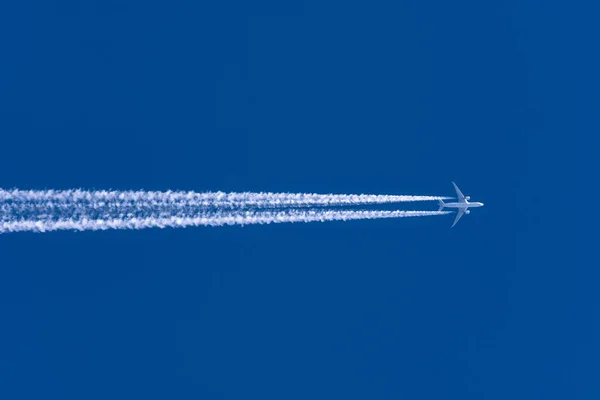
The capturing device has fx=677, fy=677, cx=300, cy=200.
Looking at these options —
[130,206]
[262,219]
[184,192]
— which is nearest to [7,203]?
[130,206]

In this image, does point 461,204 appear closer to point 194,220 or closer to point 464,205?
point 464,205

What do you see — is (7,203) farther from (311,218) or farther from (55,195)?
(311,218)

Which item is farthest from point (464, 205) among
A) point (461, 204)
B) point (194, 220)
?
point (194, 220)

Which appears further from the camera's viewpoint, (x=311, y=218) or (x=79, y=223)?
(x=311, y=218)

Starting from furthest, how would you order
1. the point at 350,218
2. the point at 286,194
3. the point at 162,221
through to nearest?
the point at 350,218
the point at 286,194
the point at 162,221

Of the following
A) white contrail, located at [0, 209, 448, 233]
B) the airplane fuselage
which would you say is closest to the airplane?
the airplane fuselage

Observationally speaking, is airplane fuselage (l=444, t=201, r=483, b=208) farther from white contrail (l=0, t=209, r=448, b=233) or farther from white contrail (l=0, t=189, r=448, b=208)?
white contrail (l=0, t=189, r=448, b=208)
